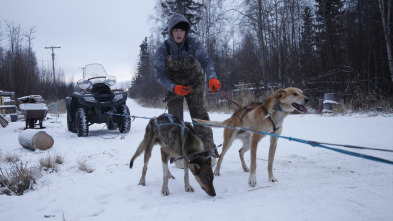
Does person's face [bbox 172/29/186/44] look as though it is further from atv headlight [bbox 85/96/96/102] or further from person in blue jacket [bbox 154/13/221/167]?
atv headlight [bbox 85/96/96/102]

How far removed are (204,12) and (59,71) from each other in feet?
79.1

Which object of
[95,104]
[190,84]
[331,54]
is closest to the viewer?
[190,84]

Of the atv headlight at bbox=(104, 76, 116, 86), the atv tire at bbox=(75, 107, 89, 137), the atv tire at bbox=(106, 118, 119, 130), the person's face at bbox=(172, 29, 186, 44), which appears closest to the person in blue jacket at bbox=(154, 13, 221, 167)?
the person's face at bbox=(172, 29, 186, 44)

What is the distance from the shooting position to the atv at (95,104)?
21.0 feet

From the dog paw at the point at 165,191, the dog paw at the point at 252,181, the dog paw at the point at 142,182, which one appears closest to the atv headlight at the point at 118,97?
the dog paw at the point at 142,182

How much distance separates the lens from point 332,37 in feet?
42.0

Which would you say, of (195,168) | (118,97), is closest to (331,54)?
(118,97)

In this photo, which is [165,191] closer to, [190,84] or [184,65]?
[190,84]

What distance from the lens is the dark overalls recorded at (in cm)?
371

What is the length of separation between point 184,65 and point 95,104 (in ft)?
12.2

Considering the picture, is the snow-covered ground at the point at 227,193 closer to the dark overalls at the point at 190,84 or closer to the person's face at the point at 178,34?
the dark overalls at the point at 190,84

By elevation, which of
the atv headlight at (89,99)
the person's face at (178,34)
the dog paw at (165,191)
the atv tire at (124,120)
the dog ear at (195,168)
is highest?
the person's face at (178,34)

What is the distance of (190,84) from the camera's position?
12.8 ft

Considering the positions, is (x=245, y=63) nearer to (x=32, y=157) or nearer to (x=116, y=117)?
(x=116, y=117)
